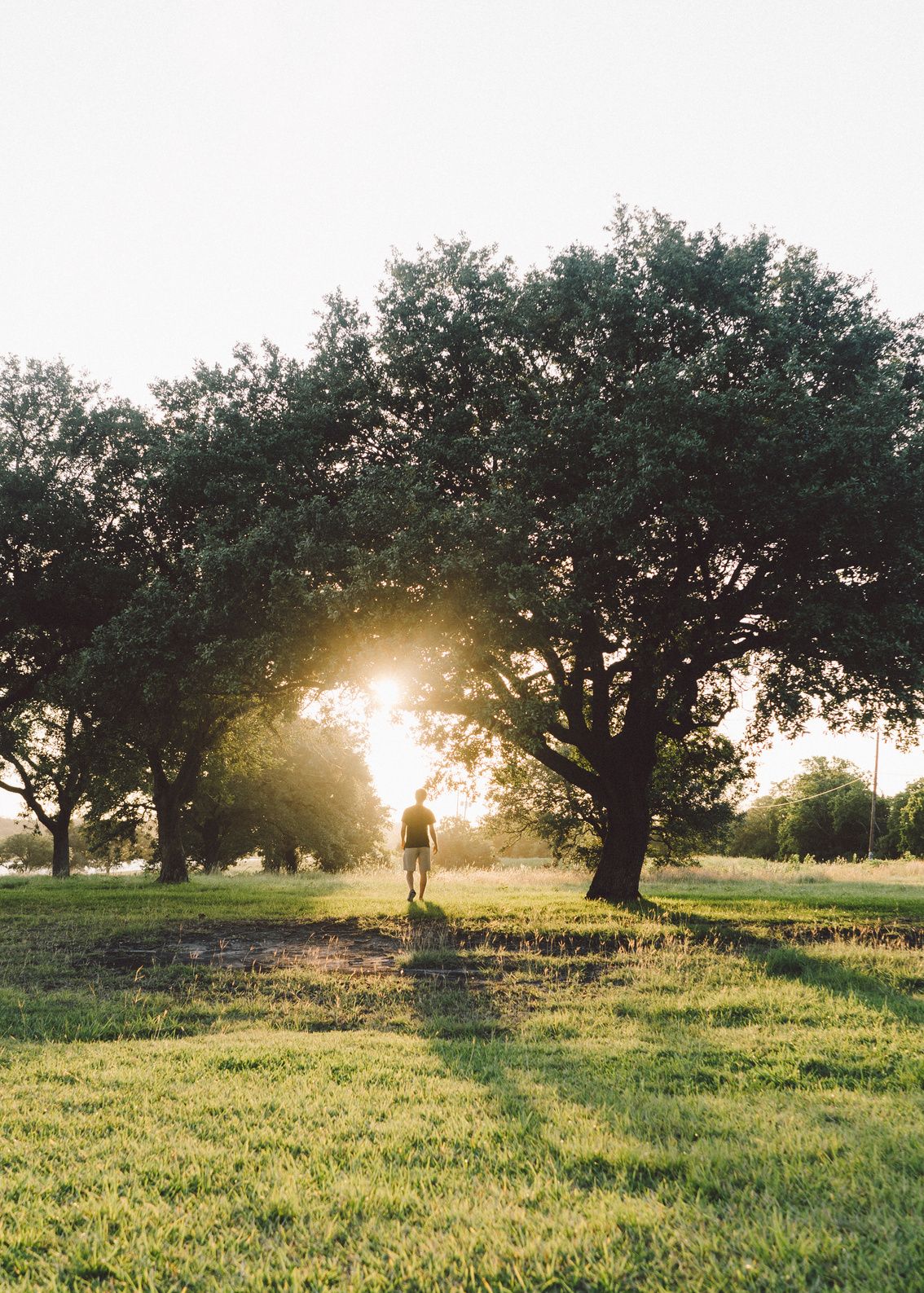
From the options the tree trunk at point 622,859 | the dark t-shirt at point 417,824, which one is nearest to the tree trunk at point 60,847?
the dark t-shirt at point 417,824

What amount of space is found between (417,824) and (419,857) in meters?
0.93

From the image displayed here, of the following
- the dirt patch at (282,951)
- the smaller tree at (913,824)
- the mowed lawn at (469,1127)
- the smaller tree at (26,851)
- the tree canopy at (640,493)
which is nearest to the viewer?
the mowed lawn at (469,1127)

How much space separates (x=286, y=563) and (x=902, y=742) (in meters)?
14.5

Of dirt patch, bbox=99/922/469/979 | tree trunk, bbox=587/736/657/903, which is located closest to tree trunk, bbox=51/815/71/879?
dirt patch, bbox=99/922/469/979

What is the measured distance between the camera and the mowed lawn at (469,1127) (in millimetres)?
2918

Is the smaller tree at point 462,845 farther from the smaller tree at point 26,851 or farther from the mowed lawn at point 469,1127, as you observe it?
the mowed lawn at point 469,1127

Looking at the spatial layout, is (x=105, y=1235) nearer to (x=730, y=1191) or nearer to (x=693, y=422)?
(x=730, y=1191)

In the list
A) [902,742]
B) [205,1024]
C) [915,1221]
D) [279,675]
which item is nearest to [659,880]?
[902,742]

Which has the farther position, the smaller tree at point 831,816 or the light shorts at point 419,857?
the smaller tree at point 831,816

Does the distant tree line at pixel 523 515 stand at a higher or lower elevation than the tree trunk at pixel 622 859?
higher

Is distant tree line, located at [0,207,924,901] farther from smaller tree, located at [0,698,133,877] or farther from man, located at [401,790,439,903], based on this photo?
smaller tree, located at [0,698,133,877]

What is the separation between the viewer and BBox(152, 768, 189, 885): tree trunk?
2380cm

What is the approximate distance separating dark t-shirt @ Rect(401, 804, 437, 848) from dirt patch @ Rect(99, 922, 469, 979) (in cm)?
336

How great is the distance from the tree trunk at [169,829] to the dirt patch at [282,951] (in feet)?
39.3
